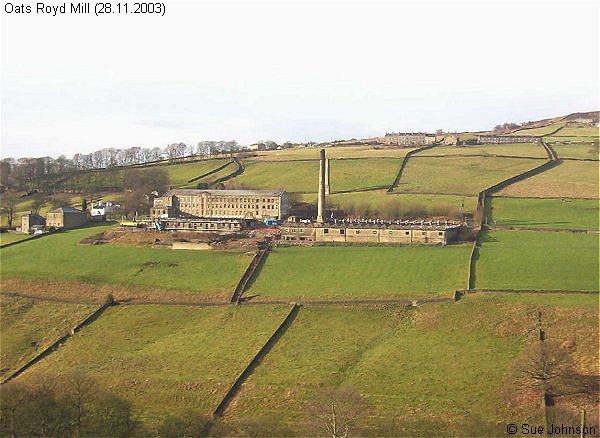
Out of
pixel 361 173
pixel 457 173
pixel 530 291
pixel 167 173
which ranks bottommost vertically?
pixel 530 291

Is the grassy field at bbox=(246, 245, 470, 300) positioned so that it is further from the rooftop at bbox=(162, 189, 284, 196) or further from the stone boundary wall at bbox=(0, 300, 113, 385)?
the rooftop at bbox=(162, 189, 284, 196)

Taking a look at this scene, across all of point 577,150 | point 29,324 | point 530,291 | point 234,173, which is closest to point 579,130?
point 577,150

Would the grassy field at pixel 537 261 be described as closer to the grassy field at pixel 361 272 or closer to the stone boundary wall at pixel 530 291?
the stone boundary wall at pixel 530 291

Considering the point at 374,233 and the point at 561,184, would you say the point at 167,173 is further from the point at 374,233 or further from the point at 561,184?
the point at 561,184

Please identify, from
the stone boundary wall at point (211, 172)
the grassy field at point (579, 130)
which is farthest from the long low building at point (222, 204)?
the grassy field at point (579, 130)

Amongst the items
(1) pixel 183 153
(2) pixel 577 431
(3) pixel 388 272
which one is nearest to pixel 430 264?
(3) pixel 388 272

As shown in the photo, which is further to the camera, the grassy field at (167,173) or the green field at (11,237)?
the grassy field at (167,173)

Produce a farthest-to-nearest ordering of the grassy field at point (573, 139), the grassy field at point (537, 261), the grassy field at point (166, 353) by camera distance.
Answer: the grassy field at point (573, 139)
the grassy field at point (537, 261)
the grassy field at point (166, 353)
